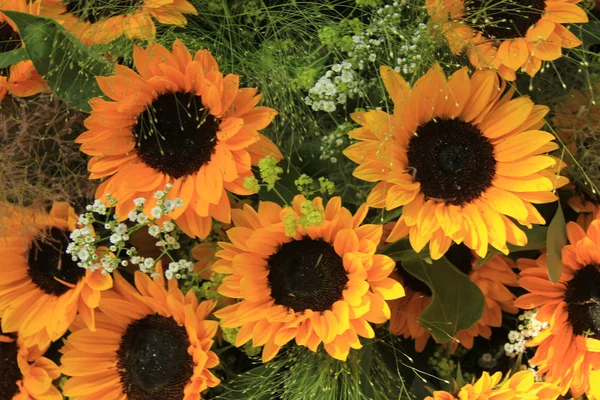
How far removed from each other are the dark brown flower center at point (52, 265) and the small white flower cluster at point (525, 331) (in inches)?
22.2

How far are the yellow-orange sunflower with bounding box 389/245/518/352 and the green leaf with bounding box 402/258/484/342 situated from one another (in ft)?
0.24

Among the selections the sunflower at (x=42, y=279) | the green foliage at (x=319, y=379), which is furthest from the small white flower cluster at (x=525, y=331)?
the sunflower at (x=42, y=279)

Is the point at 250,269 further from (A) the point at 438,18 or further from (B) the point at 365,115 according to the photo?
(A) the point at 438,18

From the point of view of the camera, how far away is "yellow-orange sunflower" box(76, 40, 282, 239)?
69 centimetres

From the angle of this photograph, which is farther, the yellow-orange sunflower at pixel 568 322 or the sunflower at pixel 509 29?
the yellow-orange sunflower at pixel 568 322

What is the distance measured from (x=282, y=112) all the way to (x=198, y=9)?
19 centimetres

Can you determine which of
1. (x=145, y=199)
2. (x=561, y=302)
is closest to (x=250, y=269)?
(x=145, y=199)

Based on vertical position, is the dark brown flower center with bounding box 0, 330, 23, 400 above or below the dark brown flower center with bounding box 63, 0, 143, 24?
below

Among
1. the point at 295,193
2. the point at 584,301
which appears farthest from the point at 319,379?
the point at 584,301

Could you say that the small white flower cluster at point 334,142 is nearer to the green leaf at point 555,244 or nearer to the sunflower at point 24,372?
the green leaf at point 555,244

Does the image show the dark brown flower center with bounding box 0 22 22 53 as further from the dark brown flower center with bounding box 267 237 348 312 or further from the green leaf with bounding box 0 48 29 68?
the dark brown flower center with bounding box 267 237 348 312

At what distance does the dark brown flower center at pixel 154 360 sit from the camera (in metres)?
0.84

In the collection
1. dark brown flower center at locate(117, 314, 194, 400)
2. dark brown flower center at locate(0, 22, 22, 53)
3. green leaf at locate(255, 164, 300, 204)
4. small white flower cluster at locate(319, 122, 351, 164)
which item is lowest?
dark brown flower center at locate(117, 314, 194, 400)

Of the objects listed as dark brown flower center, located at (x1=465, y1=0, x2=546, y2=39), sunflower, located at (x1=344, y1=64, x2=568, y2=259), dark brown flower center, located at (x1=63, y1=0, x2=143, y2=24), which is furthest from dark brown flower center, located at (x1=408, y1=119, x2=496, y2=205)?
dark brown flower center, located at (x1=63, y1=0, x2=143, y2=24)
